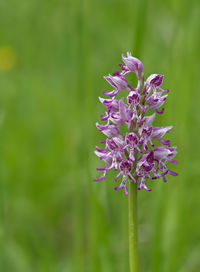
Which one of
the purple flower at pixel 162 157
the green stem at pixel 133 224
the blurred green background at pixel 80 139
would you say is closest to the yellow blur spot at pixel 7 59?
the blurred green background at pixel 80 139

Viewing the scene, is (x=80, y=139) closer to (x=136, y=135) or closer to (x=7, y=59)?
(x=136, y=135)

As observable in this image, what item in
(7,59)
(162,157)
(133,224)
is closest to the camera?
(133,224)

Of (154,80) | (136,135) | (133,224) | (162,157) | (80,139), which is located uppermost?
(154,80)

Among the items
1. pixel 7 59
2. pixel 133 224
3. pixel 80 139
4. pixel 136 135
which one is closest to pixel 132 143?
pixel 136 135

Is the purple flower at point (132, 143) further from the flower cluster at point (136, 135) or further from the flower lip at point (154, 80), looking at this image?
the flower lip at point (154, 80)

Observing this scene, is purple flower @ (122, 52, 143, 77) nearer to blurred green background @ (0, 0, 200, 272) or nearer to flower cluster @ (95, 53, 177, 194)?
flower cluster @ (95, 53, 177, 194)

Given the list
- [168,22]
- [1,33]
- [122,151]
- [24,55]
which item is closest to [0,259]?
[122,151]

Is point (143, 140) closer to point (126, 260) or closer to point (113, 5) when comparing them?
point (126, 260)

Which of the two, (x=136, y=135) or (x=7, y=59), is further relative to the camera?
(x=7, y=59)

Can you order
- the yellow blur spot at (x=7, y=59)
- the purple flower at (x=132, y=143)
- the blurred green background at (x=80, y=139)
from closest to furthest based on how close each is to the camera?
the purple flower at (x=132, y=143)
the blurred green background at (x=80, y=139)
the yellow blur spot at (x=7, y=59)
